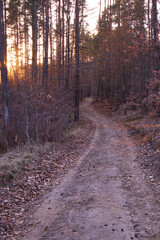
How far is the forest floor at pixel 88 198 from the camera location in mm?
4727

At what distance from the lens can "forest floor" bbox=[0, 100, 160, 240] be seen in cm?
473

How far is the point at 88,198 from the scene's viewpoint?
630 cm

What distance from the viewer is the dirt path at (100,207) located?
4.59m

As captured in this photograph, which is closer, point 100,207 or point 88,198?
point 100,207

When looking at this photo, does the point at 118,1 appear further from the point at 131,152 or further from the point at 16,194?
the point at 16,194

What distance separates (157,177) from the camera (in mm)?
7414

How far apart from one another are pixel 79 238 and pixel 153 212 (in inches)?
76.6

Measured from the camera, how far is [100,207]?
562 centimetres

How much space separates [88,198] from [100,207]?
728mm

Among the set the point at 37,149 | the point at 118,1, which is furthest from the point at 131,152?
the point at 118,1

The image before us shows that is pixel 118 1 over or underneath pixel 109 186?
over

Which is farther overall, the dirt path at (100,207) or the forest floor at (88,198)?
the forest floor at (88,198)

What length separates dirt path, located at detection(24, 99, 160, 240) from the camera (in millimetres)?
4586

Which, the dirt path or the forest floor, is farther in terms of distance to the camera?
the forest floor
